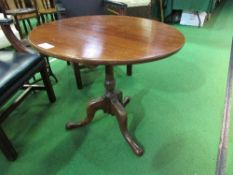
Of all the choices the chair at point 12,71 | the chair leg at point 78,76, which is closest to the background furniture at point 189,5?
the chair leg at point 78,76

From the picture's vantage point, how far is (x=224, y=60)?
7.86 feet

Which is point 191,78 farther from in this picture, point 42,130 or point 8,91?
point 8,91

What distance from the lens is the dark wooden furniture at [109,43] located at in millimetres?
848

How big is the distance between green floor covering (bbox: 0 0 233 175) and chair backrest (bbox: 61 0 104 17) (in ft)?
A: 2.14

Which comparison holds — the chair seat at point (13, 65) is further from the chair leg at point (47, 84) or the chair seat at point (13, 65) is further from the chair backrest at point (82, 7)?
the chair backrest at point (82, 7)

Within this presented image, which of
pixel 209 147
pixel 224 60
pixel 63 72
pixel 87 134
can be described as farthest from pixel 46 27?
pixel 224 60

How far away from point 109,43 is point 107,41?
4cm

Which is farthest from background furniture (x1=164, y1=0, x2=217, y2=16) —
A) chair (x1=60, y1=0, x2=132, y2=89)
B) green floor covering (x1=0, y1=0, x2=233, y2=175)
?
chair (x1=60, y1=0, x2=132, y2=89)

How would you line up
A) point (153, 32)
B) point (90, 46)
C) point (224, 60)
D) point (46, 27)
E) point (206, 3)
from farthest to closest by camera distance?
point (206, 3)
point (224, 60)
point (46, 27)
point (153, 32)
point (90, 46)

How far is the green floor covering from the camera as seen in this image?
1203 mm

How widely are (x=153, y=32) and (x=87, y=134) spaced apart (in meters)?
0.86

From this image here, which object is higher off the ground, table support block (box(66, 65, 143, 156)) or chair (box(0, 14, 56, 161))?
chair (box(0, 14, 56, 161))

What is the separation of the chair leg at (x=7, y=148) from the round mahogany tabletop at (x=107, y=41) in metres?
0.60

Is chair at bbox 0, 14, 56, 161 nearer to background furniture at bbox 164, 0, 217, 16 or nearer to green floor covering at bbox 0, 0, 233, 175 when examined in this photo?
green floor covering at bbox 0, 0, 233, 175
